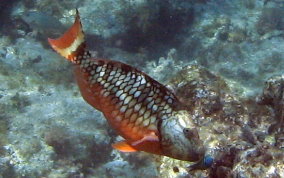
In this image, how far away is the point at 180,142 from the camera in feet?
7.57

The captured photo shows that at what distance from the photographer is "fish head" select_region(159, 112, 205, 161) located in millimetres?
2301

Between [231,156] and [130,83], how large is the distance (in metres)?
1.46

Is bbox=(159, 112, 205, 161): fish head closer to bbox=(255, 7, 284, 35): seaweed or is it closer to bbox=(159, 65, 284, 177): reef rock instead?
bbox=(159, 65, 284, 177): reef rock

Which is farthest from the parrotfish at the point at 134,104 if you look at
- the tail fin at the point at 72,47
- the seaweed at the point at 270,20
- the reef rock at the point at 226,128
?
the seaweed at the point at 270,20

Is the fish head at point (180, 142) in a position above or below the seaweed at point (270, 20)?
above

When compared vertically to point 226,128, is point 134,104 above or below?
above

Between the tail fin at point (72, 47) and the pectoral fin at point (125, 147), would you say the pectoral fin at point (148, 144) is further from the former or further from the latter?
the tail fin at point (72, 47)

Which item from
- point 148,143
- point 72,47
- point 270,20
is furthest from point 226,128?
point 270,20

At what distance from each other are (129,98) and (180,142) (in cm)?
48

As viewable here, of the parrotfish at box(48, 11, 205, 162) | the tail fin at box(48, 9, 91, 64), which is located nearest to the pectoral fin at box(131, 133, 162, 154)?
the parrotfish at box(48, 11, 205, 162)

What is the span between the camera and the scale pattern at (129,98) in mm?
2410

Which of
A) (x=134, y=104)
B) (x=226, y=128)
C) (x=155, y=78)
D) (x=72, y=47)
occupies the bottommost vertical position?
(x=155, y=78)

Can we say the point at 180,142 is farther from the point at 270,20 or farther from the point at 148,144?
the point at 270,20

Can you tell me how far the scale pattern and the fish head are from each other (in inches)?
3.6
